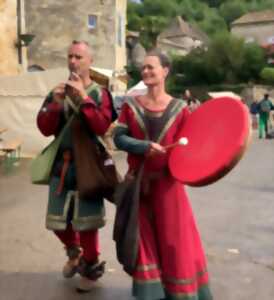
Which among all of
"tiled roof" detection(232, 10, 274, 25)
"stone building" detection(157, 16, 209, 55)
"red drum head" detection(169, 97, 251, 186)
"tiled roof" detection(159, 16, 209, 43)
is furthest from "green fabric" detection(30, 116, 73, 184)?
"tiled roof" detection(159, 16, 209, 43)

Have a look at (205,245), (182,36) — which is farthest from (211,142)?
(182,36)

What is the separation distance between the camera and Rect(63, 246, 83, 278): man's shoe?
16.8 ft

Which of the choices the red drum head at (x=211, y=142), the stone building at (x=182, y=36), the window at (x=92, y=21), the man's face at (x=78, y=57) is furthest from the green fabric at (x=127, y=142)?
the stone building at (x=182, y=36)

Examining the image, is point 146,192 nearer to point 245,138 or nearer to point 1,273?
point 245,138

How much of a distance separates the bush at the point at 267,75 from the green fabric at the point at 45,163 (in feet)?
163

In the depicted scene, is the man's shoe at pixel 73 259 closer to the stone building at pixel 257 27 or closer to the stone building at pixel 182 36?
the stone building at pixel 257 27

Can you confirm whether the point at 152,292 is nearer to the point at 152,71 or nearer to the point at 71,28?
the point at 152,71

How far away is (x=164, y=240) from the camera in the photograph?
170 inches

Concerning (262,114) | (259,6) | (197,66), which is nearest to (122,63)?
(262,114)

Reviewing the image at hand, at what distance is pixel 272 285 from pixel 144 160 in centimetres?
172

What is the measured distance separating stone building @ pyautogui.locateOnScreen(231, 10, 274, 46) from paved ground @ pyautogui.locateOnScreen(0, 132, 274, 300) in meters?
76.5

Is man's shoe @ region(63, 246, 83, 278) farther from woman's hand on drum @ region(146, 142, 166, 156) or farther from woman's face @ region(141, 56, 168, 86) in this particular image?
woman's face @ region(141, 56, 168, 86)

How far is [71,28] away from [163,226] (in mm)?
32685

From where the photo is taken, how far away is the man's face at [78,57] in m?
4.70
